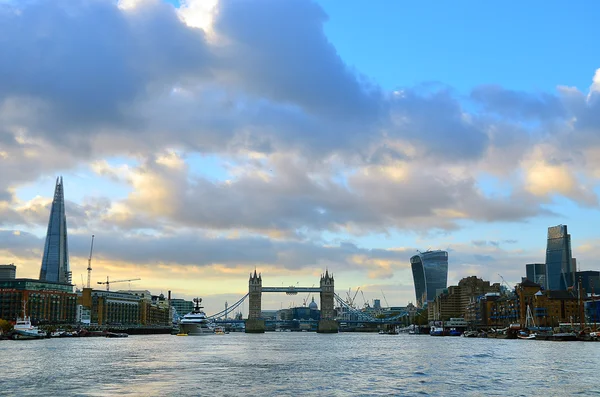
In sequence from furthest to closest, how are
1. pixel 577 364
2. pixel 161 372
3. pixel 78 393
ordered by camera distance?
pixel 577 364, pixel 161 372, pixel 78 393

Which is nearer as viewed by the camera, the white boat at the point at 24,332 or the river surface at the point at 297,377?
the river surface at the point at 297,377

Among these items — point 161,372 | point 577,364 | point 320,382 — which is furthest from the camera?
point 577,364

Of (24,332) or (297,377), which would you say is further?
(24,332)

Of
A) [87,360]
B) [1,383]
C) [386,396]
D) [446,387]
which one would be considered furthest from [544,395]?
[87,360]

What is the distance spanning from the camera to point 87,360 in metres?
92.4

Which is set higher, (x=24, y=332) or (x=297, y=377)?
(x=24, y=332)

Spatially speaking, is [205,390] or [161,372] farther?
[161,372]

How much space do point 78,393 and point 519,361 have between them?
59080 millimetres

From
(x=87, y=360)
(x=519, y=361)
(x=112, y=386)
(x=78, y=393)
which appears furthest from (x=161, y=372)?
(x=519, y=361)

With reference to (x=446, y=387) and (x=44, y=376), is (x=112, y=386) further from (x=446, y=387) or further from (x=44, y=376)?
(x=446, y=387)

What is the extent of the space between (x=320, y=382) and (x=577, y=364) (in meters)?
37.4

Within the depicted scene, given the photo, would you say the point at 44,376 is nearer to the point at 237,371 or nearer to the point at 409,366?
the point at 237,371

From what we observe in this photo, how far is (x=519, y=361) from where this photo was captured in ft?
301

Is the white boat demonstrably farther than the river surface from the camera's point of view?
Yes
